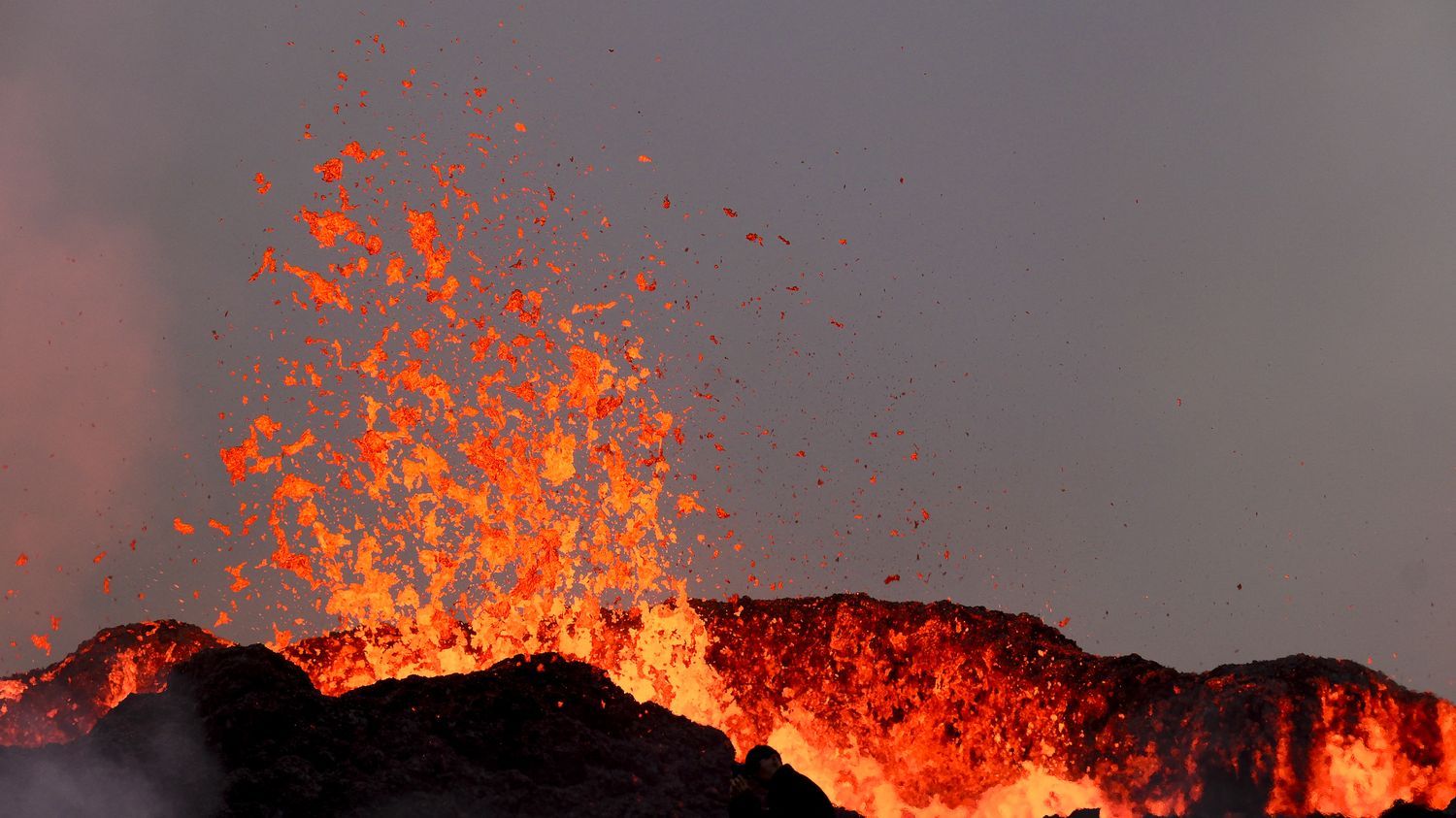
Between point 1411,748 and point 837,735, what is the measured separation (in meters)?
13.4

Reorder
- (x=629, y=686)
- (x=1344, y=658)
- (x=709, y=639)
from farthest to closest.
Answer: (x=709, y=639)
(x=629, y=686)
(x=1344, y=658)

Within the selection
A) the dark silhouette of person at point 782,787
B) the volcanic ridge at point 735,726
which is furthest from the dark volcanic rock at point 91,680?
the dark silhouette of person at point 782,787

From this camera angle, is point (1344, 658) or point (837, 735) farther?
point (837, 735)

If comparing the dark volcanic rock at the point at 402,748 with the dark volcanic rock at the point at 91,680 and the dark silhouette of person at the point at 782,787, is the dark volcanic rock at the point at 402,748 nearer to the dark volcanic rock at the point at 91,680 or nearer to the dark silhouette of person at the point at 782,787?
the dark silhouette of person at the point at 782,787

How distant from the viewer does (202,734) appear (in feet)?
61.3

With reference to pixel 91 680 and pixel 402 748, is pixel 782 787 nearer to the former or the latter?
pixel 402 748

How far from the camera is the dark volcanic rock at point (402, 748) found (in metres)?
17.9

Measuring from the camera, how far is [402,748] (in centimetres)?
1961

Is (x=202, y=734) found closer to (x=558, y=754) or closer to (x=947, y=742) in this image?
(x=558, y=754)

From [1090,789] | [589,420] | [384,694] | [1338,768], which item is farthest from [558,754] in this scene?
[1338,768]

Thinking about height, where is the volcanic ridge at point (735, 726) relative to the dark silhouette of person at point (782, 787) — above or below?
above

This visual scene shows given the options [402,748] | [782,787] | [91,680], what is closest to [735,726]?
[402,748]

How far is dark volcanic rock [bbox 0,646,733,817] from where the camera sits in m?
17.9

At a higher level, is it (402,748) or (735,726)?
(735,726)
